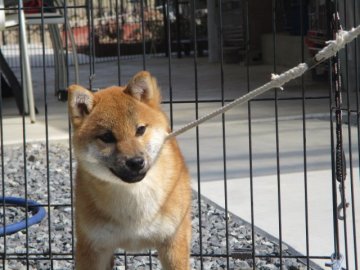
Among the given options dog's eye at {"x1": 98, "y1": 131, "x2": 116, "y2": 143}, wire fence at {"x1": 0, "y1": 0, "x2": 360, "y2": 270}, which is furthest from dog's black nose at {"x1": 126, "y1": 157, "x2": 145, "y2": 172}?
wire fence at {"x1": 0, "y1": 0, "x2": 360, "y2": 270}

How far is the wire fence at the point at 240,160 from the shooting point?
3859 millimetres

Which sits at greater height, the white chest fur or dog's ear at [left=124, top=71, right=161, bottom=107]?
dog's ear at [left=124, top=71, right=161, bottom=107]

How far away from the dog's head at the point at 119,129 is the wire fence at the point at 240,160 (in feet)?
2.02

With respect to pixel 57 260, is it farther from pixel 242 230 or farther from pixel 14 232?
pixel 242 230

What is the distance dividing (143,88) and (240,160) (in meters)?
3.51

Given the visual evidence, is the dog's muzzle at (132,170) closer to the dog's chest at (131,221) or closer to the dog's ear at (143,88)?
the dog's chest at (131,221)

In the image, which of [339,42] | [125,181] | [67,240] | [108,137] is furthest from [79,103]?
[67,240]

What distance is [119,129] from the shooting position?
9.55 feet

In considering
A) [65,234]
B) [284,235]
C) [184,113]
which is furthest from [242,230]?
[184,113]

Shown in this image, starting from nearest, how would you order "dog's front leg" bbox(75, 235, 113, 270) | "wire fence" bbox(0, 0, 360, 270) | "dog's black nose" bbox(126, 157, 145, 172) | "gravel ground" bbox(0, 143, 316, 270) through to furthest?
"dog's black nose" bbox(126, 157, 145, 172)
"dog's front leg" bbox(75, 235, 113, 270)
"wire fence" bbox(0, 0, 360, 270)
"gravel ground" bbox(0, 143, 316, 270)

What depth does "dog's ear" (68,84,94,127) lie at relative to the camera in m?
3.01

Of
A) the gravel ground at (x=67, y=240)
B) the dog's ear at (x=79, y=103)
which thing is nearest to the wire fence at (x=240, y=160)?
the gravel ground at (x=67, y=240)

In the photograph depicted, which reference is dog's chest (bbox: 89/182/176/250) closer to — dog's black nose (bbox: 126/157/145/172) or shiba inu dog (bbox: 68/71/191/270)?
shiba inu dog (bbox: 68/71/191/270)

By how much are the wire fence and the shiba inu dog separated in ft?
2.03
